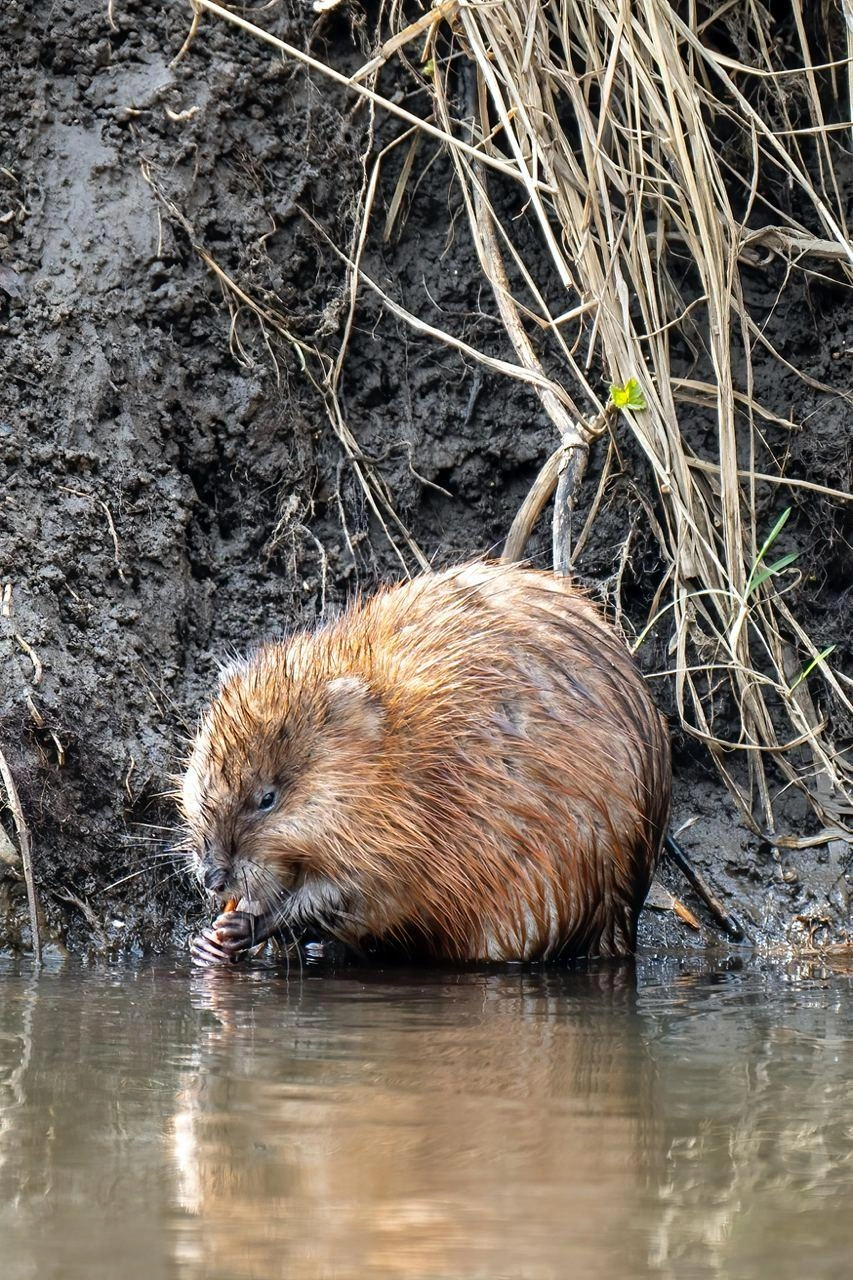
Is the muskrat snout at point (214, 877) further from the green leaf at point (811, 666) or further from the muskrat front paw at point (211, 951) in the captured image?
the green leaf at point (811, 666)

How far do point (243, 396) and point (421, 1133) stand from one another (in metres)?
3.12

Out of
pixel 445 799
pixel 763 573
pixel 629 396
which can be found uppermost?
pixel 629 396

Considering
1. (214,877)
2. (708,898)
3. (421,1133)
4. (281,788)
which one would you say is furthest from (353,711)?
(421,1133)

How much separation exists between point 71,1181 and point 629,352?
10.6 feet

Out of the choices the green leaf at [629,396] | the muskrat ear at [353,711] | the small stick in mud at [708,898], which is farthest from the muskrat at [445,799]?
the green leaf at [629,396]

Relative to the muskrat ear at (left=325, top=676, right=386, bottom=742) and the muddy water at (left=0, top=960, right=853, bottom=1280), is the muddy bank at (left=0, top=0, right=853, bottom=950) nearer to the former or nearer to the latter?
the muskrat ear at (left=325, top=676, right=386, bottom=742)

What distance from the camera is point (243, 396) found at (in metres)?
4.82

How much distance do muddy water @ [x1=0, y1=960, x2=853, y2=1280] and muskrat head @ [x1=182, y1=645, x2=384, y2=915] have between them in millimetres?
430

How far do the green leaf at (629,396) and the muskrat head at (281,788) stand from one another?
1.20m

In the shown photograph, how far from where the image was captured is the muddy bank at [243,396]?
448 centimetres

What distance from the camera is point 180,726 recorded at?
4.38 meters

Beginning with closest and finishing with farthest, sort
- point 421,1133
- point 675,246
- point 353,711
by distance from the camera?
point 421,1133 → point 353,711 → point 675,246

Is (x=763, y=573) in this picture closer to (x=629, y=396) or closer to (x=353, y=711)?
(x=629, y=396)

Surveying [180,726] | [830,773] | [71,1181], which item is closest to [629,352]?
[830,773]
